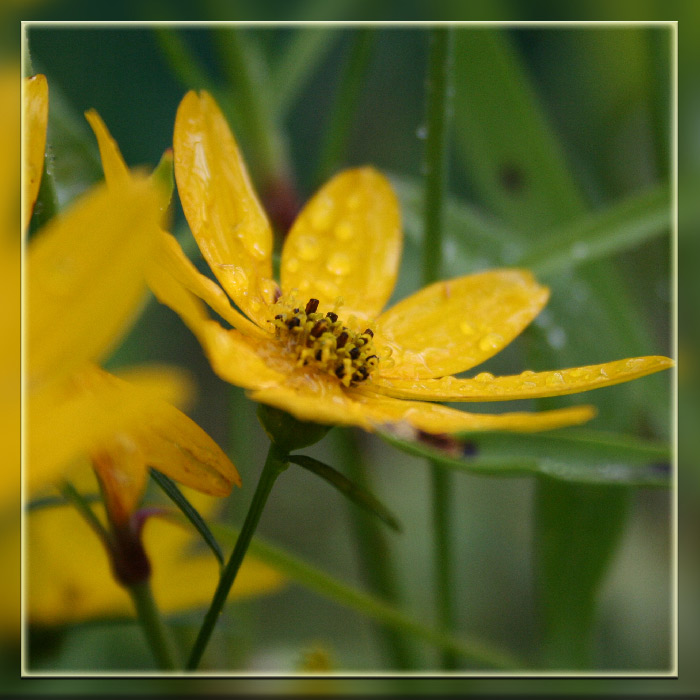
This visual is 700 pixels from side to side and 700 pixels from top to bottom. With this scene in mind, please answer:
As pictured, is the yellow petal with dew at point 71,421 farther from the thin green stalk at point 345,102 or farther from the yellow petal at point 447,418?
the thin green stalk at point 345,102

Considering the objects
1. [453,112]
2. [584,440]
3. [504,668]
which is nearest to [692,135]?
[453,112]

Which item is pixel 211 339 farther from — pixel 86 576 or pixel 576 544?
pixel 576 544

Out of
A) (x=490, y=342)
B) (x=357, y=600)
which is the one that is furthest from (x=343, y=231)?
(x=357, y=600)

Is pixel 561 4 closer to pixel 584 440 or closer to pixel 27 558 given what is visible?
pixel 584 440

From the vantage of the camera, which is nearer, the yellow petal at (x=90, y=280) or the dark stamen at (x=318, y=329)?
the yellow petal at (x=90, y=280)

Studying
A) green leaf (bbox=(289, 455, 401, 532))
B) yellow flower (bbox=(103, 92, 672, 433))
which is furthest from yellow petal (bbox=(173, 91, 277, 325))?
green leaf (bbox=(289, 455, 401, 532))

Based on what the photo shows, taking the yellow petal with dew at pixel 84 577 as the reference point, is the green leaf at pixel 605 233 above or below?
above

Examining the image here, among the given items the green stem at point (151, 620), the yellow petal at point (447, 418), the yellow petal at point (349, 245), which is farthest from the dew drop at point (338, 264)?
the green stem at point (151, 620)

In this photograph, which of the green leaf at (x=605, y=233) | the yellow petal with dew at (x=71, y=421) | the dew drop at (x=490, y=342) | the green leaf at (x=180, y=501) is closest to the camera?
the yellow petal with dew at (x=71, y=421)

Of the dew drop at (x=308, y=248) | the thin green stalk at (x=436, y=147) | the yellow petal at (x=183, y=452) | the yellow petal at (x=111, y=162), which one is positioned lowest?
the yellow petal at (x=183, y=452)
